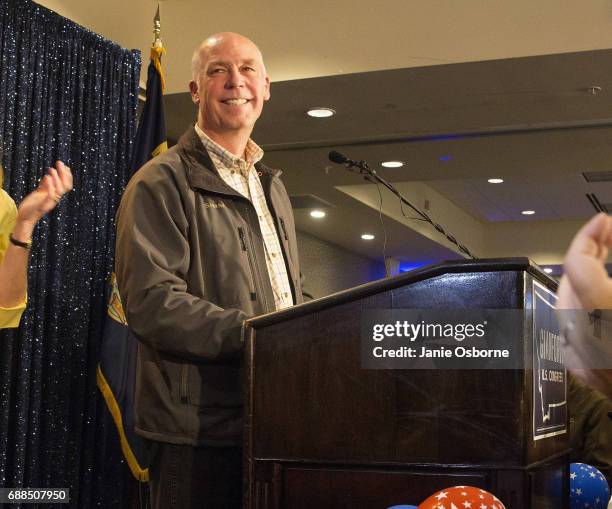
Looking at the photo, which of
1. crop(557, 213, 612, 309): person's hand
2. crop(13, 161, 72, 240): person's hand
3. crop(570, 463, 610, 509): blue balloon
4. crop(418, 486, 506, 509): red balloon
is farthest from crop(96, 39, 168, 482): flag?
crop(557, 213, 612, 309): person's hand

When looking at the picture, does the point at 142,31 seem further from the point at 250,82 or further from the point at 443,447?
the point at 443,447

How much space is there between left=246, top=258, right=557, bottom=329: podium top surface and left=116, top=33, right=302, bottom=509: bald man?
174 millimetres

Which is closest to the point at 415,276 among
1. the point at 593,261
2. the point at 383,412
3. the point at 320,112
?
the point at 383,412

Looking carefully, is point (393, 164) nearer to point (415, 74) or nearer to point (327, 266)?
point (415, 74)

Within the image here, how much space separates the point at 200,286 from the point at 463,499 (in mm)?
781

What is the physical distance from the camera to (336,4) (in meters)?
4.54

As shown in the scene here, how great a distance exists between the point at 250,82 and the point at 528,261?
0.98m

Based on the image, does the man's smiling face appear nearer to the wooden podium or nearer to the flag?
the wooden podium

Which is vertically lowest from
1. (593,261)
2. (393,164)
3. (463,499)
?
(463,499)

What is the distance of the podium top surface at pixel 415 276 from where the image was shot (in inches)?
57.9

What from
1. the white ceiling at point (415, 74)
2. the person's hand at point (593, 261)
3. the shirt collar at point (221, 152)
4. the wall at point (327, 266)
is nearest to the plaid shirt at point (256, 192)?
the shirt collar at point (221, 152)

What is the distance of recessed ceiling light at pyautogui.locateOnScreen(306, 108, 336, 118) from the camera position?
5247 millimetres

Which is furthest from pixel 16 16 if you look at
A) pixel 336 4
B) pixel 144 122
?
pixel 336 4

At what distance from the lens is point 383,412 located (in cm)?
151
